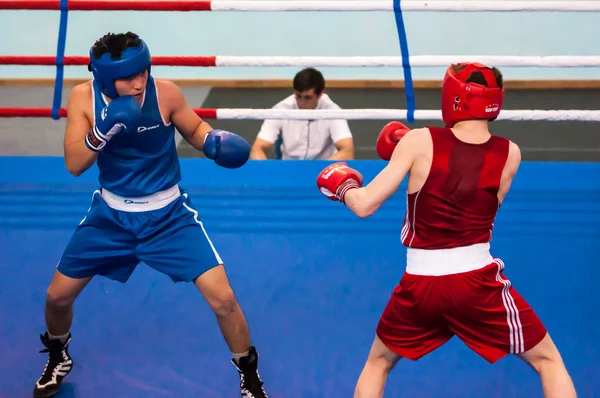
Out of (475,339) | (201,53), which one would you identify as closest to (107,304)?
(475,339)

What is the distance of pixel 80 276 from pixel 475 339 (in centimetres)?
120

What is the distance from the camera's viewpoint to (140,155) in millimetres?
2496

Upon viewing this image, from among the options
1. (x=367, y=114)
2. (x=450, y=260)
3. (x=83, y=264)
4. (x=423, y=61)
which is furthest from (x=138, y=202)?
(x=423, y=61)

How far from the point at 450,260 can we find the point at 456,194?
18 centimetres

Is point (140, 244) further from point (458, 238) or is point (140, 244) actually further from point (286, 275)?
point (458, 238)

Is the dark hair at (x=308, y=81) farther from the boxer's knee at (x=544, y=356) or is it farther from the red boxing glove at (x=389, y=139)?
the boxer's knee at (x=544, y=356)

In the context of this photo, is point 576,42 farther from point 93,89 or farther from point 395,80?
point 93,89

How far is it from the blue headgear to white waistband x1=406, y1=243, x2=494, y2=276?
96 cm

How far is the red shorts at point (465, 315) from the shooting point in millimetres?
2045

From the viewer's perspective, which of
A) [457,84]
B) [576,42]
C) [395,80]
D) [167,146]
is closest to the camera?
[457,84]

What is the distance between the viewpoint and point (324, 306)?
9.81ft

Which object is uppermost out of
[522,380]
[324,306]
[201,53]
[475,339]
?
[475,339]

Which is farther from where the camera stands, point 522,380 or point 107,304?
point 107,304

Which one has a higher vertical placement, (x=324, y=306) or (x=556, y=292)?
(x=556, y=292)
